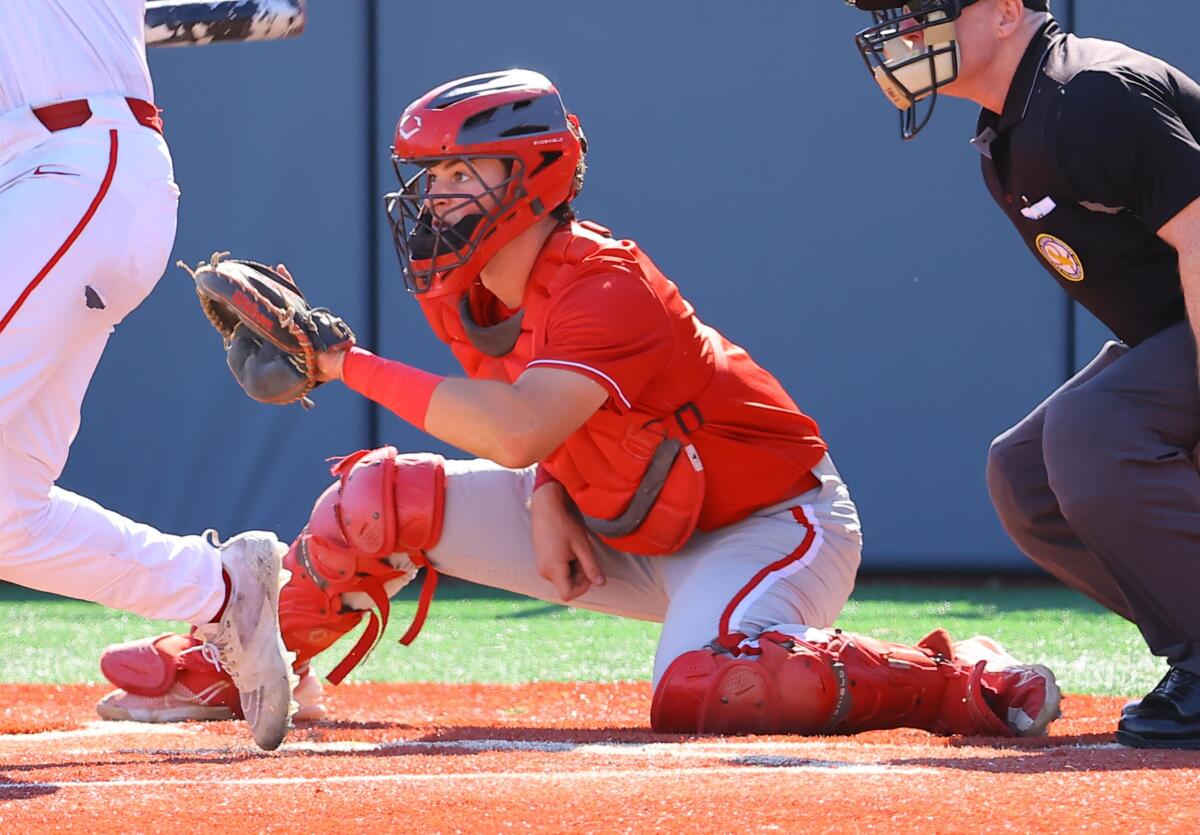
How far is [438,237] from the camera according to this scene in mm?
3564

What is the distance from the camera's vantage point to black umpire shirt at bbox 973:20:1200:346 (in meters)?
3.10

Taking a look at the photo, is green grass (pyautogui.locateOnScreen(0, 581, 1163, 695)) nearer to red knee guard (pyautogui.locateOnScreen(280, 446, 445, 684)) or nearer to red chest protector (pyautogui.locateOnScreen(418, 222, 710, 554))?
red knee guard (pyautogui.locateOnScreen(280, 446, 445, 684))

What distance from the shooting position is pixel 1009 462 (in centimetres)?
369

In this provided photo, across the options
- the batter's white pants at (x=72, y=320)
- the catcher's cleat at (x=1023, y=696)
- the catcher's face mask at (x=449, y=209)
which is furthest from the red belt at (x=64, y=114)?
the catcher's cleat at (x=1023, y=696)

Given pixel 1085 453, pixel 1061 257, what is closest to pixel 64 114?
pixel 1061 257

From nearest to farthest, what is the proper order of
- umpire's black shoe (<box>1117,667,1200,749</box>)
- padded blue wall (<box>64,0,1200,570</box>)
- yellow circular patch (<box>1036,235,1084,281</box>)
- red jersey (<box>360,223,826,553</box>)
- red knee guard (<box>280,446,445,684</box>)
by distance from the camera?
1. umpire's black shoe (<box>1117,667,1200,749</box>)
2. yellow circular patch (<box>1036,235,1084,281</box>)
3. red jersey (<box>360,223,826,553</box>)
4. red knee guard (<box>280,446,445,684</box>)
5. padded blue wall (<box>64,0,1200,570</box>)

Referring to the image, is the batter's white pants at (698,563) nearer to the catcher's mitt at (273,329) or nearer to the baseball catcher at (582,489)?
the baseball catcher at (582,489)

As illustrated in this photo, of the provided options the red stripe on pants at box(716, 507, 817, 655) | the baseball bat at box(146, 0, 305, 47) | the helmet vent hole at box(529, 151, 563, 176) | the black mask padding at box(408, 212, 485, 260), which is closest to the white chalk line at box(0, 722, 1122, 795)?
the red stripe on pants at box(716, 507, 817, 655)

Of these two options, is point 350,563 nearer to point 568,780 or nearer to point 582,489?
point 582,489

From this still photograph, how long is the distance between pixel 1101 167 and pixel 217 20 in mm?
2315

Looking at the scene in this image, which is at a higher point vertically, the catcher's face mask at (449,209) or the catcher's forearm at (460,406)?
the catcher's face mask at (449,209)

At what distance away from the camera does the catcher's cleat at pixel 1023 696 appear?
3445 mm

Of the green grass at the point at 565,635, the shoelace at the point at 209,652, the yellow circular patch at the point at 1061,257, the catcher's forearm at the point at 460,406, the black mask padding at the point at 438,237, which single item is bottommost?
the green grass at the point at 565,635

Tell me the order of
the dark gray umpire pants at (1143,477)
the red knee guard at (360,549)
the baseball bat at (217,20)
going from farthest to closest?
the baseball bat at (217,20) → the red knee guard at (360,549) → the dark gray umpire pants at (1143,477)
